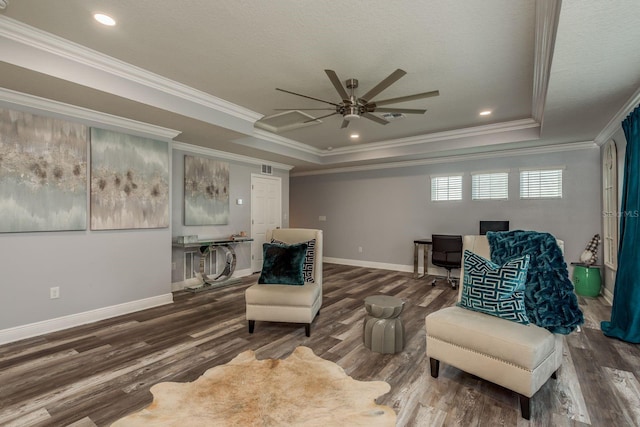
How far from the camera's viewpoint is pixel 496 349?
6.37ft

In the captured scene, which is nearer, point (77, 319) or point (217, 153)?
point (77, 319)

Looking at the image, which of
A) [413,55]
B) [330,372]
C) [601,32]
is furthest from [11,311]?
[601,32]

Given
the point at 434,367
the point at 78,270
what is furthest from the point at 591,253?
the point at 78,270

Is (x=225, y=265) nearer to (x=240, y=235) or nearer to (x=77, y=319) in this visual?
(x=240, y=235)

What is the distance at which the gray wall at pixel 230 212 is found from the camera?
16.4 ft

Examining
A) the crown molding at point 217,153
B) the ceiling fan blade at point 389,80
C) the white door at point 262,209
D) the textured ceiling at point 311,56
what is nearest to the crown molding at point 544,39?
the textured ceiling at point 311,56

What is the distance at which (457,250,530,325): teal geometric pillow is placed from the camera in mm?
2133

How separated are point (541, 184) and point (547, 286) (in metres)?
3.98

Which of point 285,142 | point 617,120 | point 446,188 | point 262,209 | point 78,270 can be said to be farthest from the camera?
point 262,209

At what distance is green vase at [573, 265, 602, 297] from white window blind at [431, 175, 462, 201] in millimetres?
2218

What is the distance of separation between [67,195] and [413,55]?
13.1ft

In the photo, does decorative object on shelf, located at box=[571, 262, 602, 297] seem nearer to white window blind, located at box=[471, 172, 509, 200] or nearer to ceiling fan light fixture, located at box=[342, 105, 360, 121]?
white window blind, located at box=[471, 172, 509, 200]

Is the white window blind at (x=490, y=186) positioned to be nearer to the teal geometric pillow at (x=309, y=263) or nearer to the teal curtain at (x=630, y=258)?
the teal curtain at (x=630, y=258)

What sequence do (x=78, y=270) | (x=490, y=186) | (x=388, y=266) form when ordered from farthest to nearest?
(x=388, y=266) < (x=490, y=186) < (x=78, y=270)
